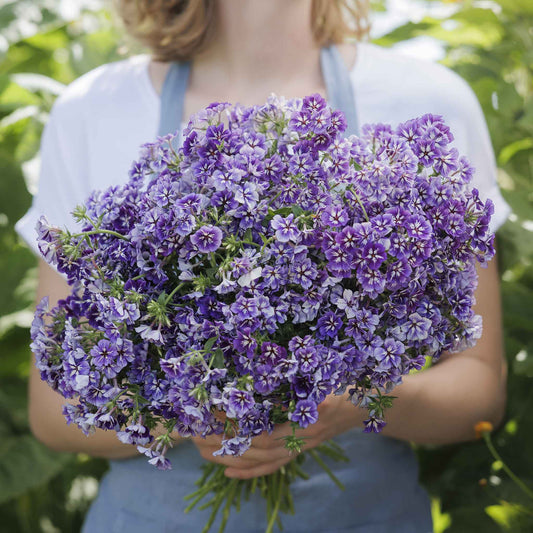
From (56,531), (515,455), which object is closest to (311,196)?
(515,455)

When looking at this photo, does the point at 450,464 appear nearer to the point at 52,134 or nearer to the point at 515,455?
the point at 515,455

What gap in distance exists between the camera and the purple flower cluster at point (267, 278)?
57cm

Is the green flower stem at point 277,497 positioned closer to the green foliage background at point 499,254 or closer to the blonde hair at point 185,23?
the green foliage background at point 499,254

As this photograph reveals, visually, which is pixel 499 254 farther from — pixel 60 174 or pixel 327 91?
pixel 60 174

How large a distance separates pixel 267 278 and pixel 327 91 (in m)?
0.60

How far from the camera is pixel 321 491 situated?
1062mm

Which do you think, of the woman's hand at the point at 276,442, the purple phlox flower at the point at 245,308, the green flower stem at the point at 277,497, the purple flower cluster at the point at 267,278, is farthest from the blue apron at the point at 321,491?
the purple phlox flower at the point at 245,308

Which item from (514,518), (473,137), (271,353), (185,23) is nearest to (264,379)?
(271,353)

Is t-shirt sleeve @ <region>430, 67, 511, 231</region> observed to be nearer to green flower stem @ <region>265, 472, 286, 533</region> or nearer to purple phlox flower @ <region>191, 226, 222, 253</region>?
green flower stem @ <region>265, 472, 286, 533</region>

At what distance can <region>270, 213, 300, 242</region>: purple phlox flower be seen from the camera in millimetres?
562

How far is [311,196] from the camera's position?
602 mm

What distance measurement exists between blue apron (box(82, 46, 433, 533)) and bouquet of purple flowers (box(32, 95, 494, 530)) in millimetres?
418

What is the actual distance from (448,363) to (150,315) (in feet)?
2.03

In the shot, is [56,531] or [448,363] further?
[56,531]
